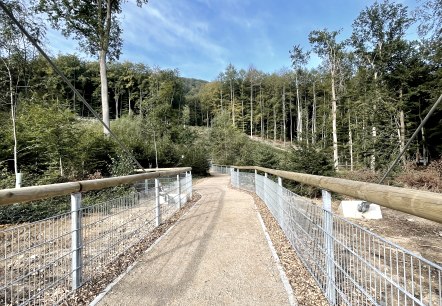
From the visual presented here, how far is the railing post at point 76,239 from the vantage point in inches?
115

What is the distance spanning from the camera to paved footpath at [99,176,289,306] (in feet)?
9.17

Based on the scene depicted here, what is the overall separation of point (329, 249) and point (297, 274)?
0.99 metres

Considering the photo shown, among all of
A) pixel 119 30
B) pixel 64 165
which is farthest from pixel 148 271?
pixel 119 30

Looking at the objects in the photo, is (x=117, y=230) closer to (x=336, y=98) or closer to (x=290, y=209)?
(x=290, y=209)

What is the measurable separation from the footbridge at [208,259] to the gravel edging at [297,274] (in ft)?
0.05

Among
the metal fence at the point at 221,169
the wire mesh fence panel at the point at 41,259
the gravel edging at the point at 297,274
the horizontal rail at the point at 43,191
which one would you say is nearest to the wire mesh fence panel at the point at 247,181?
the gravel edging at the point at 297,274

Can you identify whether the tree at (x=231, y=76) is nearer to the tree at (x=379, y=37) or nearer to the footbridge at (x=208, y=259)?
the tree at (x=379, y=37)

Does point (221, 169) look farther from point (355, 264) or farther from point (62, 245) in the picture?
point (355, 264)

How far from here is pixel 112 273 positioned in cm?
343

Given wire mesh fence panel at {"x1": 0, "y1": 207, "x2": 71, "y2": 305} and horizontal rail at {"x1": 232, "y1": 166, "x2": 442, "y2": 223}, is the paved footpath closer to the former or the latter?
wire mesh fence panel at {"x1": 0, "y1": 207, "x2": 71, "y2": 305}

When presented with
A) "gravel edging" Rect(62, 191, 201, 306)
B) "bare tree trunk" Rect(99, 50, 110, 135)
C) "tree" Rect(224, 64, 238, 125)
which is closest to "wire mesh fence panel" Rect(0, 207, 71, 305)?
"gravel edging" Rect(62, 191, 201, 306)

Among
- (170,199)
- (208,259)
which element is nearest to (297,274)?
(208,259)

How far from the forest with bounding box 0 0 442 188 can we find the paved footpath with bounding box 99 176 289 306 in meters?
4.08

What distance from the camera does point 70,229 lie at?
3.00 meters
